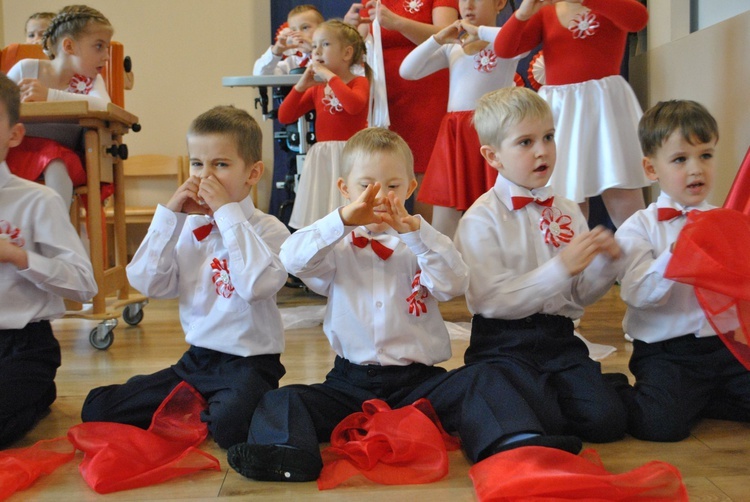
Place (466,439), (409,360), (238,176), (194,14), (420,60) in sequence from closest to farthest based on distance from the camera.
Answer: (466,439) → (409,360) → (238,176) → (420,60) → (194,14)

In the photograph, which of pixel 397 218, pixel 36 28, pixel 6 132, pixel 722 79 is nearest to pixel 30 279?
pixel 6 132

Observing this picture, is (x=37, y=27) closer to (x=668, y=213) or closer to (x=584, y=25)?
(x=584, y=25)

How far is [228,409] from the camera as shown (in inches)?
58.1

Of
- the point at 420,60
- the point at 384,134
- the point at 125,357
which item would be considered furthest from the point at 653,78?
the point at 125,357

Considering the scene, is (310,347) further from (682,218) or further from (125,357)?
(682,218)

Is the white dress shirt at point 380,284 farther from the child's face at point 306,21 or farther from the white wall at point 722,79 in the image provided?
the child's face at point 306,21

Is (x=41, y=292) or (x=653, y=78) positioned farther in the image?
(x=653, y=78)

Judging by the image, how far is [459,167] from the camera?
2.59 metres

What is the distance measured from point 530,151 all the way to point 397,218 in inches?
15.0

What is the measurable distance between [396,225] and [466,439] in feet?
1.39

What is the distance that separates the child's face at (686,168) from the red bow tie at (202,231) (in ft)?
3.38

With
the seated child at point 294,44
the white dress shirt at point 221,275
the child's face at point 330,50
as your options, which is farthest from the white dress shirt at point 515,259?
the seated child at point 294,44

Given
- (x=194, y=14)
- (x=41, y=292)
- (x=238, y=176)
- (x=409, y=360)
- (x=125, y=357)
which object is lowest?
(x=125, y=357)

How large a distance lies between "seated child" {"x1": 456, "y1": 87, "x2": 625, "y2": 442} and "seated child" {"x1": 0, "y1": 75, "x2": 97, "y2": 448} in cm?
87
